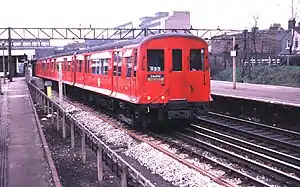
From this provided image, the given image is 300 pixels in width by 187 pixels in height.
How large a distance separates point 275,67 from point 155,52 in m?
24.7

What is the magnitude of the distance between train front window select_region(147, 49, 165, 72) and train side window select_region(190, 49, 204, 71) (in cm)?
96

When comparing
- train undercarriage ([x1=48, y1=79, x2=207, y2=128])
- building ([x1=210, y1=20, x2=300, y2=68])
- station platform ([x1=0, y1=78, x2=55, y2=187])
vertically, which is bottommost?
station platform ([x1=0, y1=78, x2=55, y2=187])

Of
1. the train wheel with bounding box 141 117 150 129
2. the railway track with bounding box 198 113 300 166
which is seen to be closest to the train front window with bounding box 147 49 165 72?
the train wheel with bounding box 141 117 150 129

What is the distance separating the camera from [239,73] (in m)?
41.6

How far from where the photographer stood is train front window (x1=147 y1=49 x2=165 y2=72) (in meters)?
14.2

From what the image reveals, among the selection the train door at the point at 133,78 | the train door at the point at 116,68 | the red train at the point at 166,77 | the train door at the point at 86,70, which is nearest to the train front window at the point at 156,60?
the red train at the point at 166,77

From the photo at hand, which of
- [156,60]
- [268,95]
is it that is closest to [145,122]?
[156,60]

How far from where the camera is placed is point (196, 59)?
1462 cm

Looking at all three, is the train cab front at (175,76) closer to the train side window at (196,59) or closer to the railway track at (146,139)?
the train side window at (196,59)

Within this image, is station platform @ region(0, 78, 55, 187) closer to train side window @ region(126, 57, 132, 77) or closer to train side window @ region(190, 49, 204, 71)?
train side window @ region(126, 57, 132, 77)

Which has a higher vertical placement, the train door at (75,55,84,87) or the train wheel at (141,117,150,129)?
the train door at (75,55,84,87)

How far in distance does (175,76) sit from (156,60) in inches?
30.1

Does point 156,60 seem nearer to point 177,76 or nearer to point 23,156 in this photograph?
point 177,76

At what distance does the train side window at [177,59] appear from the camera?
1435cm
